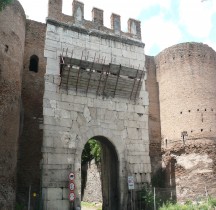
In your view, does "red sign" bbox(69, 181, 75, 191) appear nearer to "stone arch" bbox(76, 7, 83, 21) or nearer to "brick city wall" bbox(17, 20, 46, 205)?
"brick city wall" bbox(17, 20, 46, 205)

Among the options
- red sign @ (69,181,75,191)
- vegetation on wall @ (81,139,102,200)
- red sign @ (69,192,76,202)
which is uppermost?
vegetation on wall @ (81,139,102,200)

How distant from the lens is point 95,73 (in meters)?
11.3

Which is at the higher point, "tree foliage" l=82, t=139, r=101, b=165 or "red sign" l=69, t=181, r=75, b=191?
"tree foliage" l=82, t=139, r=101, b=165

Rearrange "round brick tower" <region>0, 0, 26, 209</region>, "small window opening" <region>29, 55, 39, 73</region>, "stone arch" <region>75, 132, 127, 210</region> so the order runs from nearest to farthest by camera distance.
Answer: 1. "round brick tower" <region>0, 0, 26, 209</region>
2. "stone arch" <region>75, 132, 127, 210</region>
3. "small window opening" <region>29, 55, 39, 73</region>

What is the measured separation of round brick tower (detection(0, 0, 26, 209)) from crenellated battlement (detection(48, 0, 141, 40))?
1469mm

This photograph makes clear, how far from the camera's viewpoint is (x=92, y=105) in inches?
445

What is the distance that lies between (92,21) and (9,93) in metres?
4.11

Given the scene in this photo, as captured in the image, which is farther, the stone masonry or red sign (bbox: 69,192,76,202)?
the stone masonry

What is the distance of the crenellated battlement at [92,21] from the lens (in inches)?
462

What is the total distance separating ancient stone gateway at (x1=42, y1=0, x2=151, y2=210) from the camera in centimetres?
1034

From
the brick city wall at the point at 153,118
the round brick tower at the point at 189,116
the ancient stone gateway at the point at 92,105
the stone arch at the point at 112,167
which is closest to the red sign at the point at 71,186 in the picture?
the ancient stone gateway at the point at 92,105

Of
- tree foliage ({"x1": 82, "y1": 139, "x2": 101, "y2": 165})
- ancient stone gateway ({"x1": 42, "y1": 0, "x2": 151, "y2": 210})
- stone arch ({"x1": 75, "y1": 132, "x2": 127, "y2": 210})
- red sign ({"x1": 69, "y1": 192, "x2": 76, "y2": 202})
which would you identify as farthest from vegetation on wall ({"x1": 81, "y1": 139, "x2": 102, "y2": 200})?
red sign ({"x1": 69, "y1": 192, "x2": 76, "y2": 202})

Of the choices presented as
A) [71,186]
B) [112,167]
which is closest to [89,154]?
[112,167]

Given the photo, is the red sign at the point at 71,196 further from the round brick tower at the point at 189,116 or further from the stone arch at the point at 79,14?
the round brick tower at the point at 189,116
